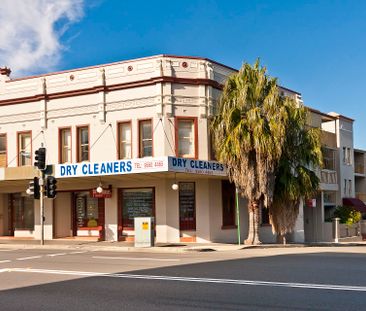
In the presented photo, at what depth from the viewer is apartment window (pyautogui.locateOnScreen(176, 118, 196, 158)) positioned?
25.3m

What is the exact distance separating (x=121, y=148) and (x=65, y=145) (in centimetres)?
332

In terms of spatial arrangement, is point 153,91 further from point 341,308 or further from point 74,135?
point 341,308

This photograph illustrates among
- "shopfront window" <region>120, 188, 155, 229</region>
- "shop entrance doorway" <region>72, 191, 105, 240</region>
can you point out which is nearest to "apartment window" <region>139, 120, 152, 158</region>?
"shopfront window" <region>120, 188, 155, 229</region>

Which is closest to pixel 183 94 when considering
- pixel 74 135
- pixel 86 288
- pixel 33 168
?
pixel 74 135

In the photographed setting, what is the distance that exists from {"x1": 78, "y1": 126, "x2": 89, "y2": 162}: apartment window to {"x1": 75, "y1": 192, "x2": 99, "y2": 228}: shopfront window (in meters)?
1.92

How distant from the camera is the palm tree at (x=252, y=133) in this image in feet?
76.1

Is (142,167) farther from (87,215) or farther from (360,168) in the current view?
(360,168)

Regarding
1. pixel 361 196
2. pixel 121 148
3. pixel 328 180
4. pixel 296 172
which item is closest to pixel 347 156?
pixel 328 180

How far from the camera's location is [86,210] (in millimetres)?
27562

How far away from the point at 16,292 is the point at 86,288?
1307mm

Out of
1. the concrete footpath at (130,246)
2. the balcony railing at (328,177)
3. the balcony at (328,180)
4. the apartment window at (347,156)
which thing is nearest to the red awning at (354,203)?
the balcony at (328,180)

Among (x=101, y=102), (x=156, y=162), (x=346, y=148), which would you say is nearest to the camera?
(x=156, y=162)

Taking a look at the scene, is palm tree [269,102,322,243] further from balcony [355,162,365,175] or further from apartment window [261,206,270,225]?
balcony [355,162,365,175]

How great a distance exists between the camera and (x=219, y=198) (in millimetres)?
Result: 25875
